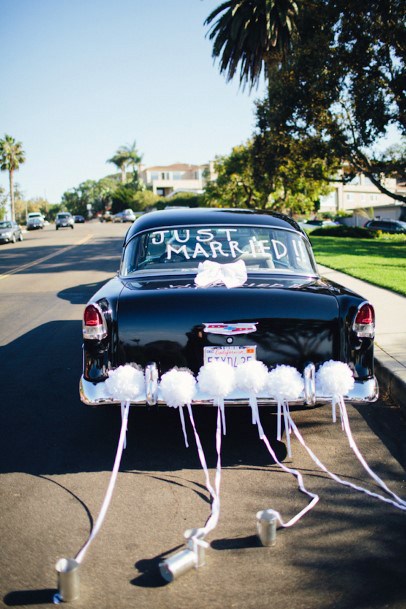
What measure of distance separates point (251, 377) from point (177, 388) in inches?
19.8

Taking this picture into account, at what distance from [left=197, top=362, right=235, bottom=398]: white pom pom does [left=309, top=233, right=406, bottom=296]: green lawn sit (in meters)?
7.40

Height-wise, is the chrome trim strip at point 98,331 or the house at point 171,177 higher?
the house at point 171,177

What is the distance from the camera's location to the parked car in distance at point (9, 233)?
3469 centimetres

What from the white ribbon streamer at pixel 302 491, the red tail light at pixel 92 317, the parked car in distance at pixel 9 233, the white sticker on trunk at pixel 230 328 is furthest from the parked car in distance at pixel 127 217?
the white ribbon streamer at pixel 302 491

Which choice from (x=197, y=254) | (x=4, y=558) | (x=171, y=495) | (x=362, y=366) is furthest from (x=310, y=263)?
(x=4, y=558)

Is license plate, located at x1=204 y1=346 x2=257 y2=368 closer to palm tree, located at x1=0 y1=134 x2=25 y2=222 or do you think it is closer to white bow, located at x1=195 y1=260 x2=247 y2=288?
white bow, located at x1=195 y1=260 x2=247 y2=288

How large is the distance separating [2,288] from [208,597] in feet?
42.5

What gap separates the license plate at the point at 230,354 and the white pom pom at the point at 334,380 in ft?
1.64

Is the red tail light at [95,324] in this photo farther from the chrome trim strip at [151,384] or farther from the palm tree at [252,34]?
the palm tree at [252,34]

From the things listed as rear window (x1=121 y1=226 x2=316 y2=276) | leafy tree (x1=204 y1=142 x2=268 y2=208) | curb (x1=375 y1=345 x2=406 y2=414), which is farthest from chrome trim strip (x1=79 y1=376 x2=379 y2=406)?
leafy tree (x1=204 y1=142 x2=268 y2=208)

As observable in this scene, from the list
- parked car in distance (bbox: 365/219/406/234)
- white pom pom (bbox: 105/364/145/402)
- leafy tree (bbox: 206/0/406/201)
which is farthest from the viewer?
parked car in distance (bbox: 365/219/406/234)

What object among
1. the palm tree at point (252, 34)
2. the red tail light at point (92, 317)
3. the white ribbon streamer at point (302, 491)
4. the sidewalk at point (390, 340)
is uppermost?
the palm tree at point (252, 34)

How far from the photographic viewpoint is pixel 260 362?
13.1ft

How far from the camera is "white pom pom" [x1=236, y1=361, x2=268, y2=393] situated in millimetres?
3842
